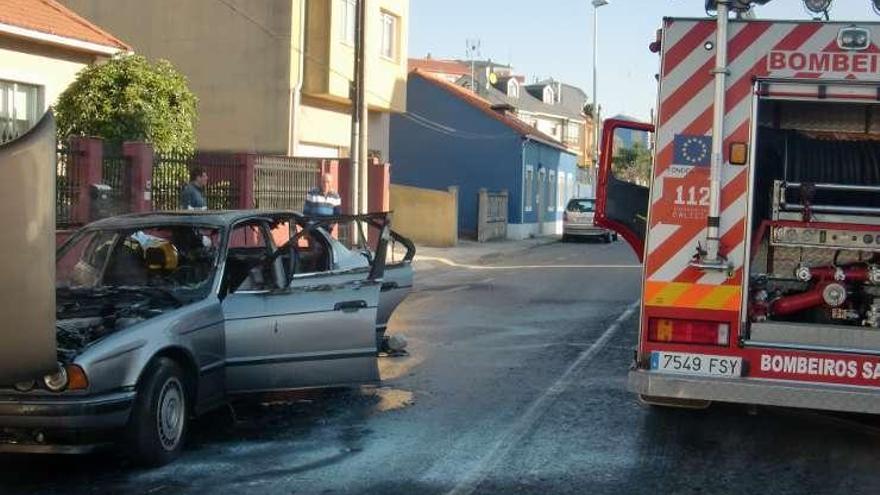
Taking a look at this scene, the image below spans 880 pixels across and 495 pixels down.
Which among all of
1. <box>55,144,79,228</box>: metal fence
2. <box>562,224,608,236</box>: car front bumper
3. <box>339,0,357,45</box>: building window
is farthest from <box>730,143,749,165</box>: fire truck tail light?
A: <box>562,224,608,236</box>: car front bumper

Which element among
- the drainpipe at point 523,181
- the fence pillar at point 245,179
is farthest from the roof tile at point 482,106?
the fence pillar at point 245,179

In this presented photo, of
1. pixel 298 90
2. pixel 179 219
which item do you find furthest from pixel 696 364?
pixel 298 90

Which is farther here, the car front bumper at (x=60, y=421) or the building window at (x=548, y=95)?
the building window at (x=548, y=95)

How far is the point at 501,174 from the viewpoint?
41000 millimetres

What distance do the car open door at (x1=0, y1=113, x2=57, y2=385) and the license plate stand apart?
3585 millimetres

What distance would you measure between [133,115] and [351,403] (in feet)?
38.5

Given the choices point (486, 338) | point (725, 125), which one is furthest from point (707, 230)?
point (486, 338)

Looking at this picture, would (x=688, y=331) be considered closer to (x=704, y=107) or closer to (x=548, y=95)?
(x=704, y=107)

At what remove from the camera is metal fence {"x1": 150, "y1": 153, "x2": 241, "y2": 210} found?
56.9 ft

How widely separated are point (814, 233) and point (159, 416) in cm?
423

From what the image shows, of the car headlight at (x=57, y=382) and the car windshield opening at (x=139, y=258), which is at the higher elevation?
the car windshield opening at (x=139, y=258)

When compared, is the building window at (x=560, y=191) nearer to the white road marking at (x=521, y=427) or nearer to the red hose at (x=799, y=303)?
the white road marking at (x=521, y=427)

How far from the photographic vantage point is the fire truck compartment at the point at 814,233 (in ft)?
22.1

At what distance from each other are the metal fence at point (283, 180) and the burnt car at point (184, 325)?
40.0 ft
